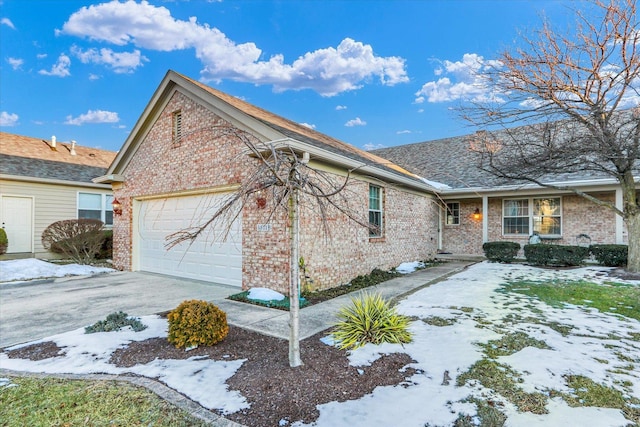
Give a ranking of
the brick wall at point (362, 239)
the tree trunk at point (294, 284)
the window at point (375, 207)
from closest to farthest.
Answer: the tree trunk at point (294, 284), the brick wall at point (362, 239), the window at point (375, 207)

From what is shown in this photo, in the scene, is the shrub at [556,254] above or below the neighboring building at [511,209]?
below

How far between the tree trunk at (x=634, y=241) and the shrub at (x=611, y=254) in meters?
1.39

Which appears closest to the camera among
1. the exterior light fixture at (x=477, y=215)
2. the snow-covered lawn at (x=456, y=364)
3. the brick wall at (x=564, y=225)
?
the snow-covered lawn at (x=456, y=364)

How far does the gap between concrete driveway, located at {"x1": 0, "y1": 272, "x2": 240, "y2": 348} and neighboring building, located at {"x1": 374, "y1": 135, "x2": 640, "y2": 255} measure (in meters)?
8.17

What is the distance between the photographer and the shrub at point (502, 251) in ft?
38.4

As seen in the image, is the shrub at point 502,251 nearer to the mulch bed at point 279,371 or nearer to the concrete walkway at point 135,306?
the concrete walkway at point 135,306

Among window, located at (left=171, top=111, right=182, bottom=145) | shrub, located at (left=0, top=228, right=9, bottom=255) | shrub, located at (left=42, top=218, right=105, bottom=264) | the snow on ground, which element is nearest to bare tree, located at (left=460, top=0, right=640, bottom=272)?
window, located at (left=171, top=111, right=182, bottom=145)

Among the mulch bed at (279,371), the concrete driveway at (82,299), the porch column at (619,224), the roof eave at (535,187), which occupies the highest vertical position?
the roof eave at (535,187)

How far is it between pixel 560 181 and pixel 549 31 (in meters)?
5.80

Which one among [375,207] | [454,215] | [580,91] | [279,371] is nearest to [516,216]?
[454,215]

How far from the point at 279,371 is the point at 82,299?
558 cm

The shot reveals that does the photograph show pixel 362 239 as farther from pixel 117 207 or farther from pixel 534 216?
pixel 534 216

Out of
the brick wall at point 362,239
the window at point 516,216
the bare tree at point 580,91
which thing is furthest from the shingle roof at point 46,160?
the window at point 516,216

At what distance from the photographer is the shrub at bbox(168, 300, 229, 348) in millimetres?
4027
